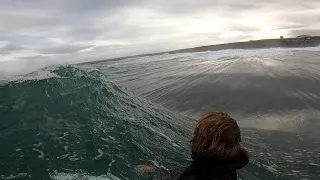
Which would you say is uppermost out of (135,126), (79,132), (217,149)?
(217,149)

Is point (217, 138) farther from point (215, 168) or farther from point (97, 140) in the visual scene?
point (97, 140)

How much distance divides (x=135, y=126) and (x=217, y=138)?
4.57 meters

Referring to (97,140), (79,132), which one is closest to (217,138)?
(97,140)

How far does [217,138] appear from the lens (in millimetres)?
2994

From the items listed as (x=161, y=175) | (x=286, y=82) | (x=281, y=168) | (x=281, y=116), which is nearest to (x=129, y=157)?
(x=161, y=175)

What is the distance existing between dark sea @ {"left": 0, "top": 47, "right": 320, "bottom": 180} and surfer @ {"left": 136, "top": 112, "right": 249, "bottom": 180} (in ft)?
6.17

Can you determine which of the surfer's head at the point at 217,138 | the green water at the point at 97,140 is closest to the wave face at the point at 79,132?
the green water at the point at 97,140

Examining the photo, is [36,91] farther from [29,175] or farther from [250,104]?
[250,104]

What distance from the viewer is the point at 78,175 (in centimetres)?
505

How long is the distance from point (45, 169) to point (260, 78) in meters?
10.4

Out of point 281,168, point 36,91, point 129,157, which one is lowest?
point 281,168

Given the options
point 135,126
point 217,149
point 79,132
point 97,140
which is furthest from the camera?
point 135,126

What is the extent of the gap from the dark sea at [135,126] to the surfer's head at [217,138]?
6.43ft

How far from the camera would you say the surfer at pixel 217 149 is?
9.82 ft
